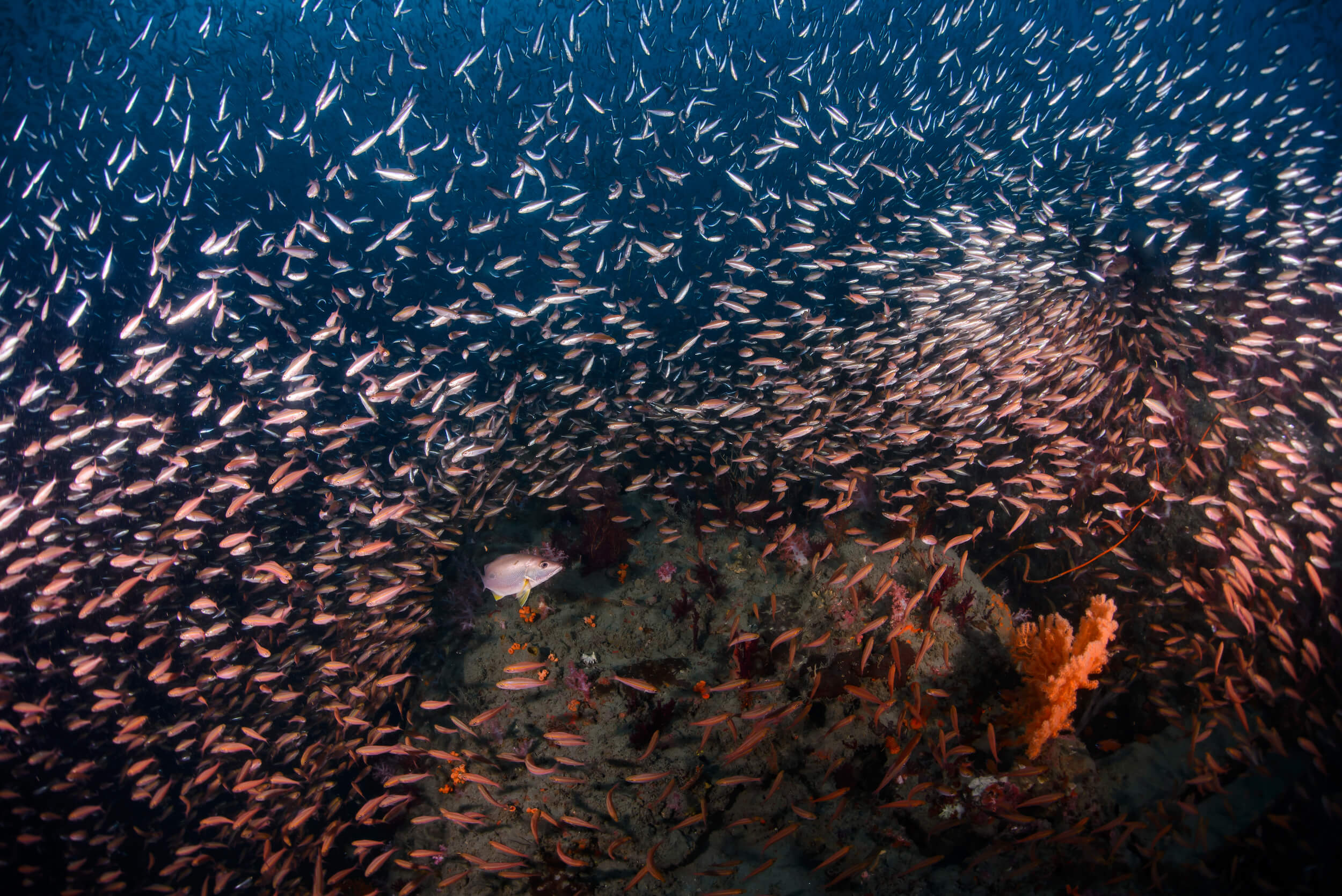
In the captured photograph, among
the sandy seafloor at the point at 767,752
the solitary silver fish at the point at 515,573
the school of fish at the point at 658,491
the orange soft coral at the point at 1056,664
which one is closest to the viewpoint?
the sandy seafloor at the point at 767,752

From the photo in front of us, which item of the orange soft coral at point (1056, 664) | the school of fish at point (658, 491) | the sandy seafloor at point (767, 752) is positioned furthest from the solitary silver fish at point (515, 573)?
the orange soft coral at point (1056, 664)

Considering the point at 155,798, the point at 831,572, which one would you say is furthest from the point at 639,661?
the point at 155,798

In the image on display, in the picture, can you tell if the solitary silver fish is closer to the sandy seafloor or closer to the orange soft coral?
the sandy seafloor

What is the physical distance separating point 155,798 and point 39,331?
40.9 feet

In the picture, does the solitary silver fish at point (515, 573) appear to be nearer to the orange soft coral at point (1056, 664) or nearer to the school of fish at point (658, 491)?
the school of fish at point (658, 491)

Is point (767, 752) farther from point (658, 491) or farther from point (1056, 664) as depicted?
point (658, 491)

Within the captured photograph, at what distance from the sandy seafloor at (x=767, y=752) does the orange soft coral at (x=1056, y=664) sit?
0.24 meters

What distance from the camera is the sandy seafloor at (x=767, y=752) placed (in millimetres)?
4484

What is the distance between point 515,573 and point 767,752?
3.19 meters

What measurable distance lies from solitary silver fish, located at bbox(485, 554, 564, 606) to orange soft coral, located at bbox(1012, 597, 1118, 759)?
5.00 metres

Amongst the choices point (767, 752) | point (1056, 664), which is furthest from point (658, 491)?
Answer: point (1056, 664)

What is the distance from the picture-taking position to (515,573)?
514 centimetres

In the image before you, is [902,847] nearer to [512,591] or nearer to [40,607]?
[512,591]

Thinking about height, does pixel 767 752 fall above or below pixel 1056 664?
above
